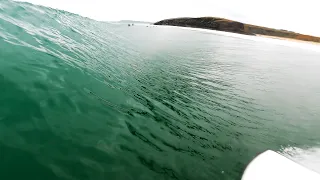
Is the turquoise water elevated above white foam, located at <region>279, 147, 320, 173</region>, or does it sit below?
above

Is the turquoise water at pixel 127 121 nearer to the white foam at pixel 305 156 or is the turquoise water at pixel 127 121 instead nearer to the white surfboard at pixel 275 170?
the white foam at pixel 305 156

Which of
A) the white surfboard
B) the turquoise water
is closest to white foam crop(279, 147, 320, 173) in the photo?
the turquoise water

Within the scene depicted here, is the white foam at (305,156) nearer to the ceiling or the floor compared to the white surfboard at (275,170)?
nearer to the floor

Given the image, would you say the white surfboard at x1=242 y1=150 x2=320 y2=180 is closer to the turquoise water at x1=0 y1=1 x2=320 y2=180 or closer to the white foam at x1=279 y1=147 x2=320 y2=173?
the turquoise water at x1=0 y1=1 x2=320 y2=180

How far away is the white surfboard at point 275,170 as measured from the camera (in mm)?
7316

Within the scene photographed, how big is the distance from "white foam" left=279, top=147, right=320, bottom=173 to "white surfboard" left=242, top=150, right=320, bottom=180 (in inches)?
42.4

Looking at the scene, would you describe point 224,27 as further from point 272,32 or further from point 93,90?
point 93,90

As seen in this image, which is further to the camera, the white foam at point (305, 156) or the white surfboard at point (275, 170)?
the white foam at point (305, 156)

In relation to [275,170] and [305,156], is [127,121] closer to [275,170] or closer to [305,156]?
[275,170]

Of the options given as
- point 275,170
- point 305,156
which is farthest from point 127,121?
point 305,156

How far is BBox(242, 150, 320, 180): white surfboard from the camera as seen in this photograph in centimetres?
732

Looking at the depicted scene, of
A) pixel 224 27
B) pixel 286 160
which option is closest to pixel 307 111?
pixel 286 160

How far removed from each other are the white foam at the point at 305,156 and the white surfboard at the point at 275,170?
108 centimetres

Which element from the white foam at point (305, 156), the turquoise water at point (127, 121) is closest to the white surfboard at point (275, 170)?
the turquoise water at point (127, 121)
